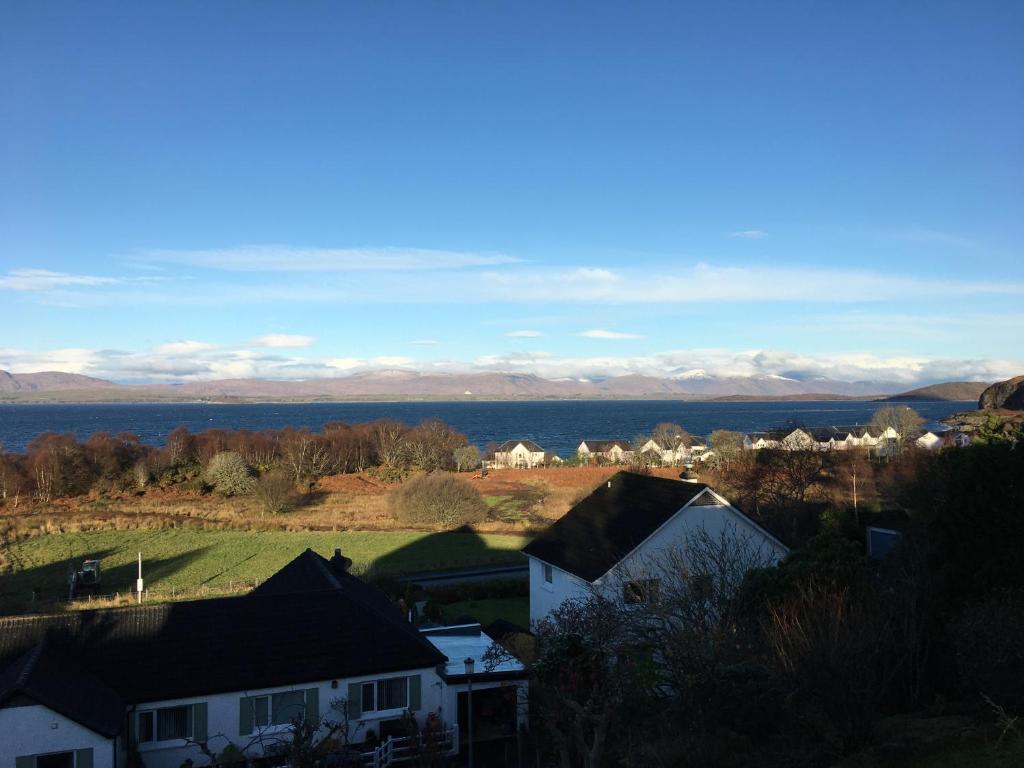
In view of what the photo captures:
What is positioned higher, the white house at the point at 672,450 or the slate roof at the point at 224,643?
the slate roof at the point at 224,643

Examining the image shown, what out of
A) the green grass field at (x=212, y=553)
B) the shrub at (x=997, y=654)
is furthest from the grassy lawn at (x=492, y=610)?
the shrub at (x=997, y=654)

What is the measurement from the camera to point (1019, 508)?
45.0ft

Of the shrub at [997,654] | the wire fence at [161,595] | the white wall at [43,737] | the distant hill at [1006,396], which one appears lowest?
the wire fence at [161,595]

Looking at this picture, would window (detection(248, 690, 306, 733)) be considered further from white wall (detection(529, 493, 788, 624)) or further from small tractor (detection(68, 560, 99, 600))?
small tractor (detection(68, 560, 99, 600))

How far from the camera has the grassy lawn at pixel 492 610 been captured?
2722cm

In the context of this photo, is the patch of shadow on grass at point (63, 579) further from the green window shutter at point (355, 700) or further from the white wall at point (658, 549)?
the white wall at point (658, 549)

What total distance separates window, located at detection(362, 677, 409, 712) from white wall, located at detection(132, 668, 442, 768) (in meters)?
0.12

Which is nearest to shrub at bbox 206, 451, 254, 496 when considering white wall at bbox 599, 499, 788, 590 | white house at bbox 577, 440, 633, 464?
white house at bbox 577, 440, 633, 464

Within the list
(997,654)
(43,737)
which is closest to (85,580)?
(43,737)

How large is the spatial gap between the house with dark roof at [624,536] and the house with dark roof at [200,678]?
6392 millimetres

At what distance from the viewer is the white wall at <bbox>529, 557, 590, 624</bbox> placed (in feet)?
72.4

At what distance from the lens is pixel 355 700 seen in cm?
1552

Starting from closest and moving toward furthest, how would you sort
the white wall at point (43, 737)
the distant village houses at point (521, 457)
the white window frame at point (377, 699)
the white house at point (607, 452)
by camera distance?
the white wall at point (43, 737) → the white window frame at point (377, 699) → the white house at point (607, 452) → the distant village houses at point (521, 457)

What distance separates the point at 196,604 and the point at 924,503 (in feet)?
72.0
